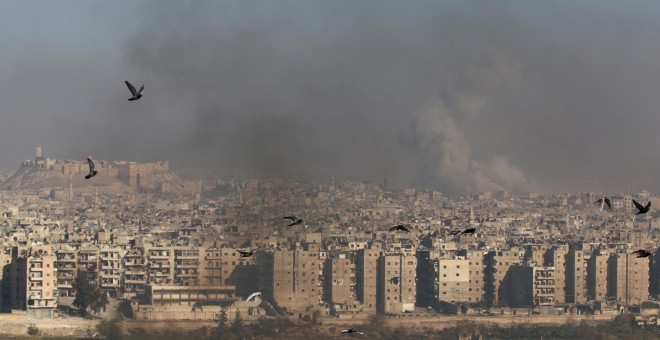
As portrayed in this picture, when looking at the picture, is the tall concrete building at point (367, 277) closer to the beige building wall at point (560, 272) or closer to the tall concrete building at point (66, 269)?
the beige building wall at point (560, 272)

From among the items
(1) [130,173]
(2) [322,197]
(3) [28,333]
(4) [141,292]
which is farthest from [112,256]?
(1) [130,173]

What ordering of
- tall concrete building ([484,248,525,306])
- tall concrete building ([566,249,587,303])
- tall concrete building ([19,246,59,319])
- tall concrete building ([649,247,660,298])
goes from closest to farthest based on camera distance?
tall concrete building ([19,246,59,319]), tall concrete building ([484,248,525,306]), tall concrete building ([566,249,587,303]), tall concrete building ([649,247,660,298])

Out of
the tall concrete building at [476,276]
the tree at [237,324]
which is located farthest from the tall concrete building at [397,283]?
the tree at [237,324]

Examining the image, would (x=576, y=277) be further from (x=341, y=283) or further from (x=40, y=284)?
(x=40, y=284)

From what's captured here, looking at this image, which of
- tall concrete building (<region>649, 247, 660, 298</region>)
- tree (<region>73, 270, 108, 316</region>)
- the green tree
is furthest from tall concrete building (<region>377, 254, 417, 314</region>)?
the green tree

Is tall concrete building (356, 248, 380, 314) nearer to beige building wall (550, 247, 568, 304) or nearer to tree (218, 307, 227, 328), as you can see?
tree (218, 307, 227, 328)

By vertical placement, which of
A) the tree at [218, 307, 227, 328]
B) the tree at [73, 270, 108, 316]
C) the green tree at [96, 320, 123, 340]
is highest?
the tree at [73, 270, 108, 316]
